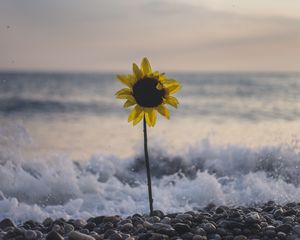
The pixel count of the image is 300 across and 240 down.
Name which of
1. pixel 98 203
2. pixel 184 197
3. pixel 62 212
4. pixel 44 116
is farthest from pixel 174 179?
pixel 44 116

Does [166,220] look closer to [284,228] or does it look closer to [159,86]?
[284,228]

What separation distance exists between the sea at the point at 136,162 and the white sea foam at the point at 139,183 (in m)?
0.01

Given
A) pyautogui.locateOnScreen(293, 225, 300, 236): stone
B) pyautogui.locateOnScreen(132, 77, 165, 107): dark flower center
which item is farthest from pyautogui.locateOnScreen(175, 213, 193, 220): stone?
pyautogui.locateOnScreen(132, 77, 165, 107): dark flower center

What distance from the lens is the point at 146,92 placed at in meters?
4.83

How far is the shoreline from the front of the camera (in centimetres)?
456

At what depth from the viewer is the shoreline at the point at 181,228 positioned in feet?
15.0

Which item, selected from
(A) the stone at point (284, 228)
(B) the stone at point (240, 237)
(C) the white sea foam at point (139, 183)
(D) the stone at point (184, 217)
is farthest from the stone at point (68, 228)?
(A) the stone at point (284, 228)

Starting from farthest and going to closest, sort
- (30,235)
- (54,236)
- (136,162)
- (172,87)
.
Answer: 1. (136,162)
2. (172,87)
3. (30,235)
4. (54,236)

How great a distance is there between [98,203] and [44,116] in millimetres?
14458

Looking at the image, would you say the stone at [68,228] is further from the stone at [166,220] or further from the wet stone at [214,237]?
the wet stone at [214,237]

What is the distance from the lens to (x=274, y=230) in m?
4.64

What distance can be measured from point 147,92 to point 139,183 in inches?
172

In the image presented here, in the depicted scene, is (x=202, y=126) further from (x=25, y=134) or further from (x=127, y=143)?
(x=25, y=134)

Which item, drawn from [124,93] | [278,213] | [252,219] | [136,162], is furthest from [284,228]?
[136,162]
